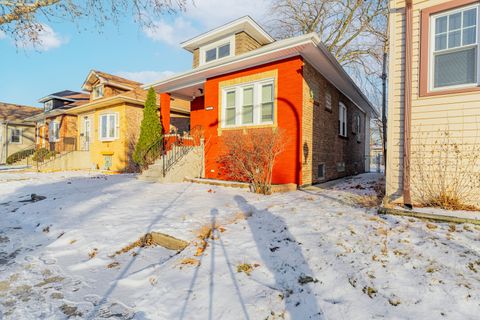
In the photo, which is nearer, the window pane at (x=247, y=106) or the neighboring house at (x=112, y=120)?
the window pane at (x=247, y=106)

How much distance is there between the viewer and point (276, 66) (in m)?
8.57

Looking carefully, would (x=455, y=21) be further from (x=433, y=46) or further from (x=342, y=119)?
(x=342, y=119)

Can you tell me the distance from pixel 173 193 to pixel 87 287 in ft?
14.5

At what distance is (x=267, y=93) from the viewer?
895 cm

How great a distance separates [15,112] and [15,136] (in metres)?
3.70

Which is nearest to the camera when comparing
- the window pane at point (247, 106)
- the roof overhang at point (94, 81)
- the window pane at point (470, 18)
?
the window pane at point (470, 18)

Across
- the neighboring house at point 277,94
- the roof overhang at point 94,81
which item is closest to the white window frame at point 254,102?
the neighboring house at point 277,94

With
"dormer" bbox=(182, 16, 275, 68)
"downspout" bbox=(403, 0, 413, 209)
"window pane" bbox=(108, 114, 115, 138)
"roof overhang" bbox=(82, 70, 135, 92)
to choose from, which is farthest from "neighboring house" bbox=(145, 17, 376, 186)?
"roof overhang" bbox=(82, 70, 135, 92)

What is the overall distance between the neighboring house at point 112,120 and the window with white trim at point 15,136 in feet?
37.9

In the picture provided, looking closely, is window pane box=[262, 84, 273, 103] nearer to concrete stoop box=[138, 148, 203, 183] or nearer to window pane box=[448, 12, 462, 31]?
concrete stoop box=[138, 148, 203, 183]

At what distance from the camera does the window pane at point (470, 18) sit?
4.65 metres

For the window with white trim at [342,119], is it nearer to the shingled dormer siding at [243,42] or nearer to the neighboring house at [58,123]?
the shingled dormer siding at [243,42]

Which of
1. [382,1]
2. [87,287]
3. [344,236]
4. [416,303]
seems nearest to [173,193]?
[87,287]

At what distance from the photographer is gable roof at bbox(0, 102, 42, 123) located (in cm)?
2589
